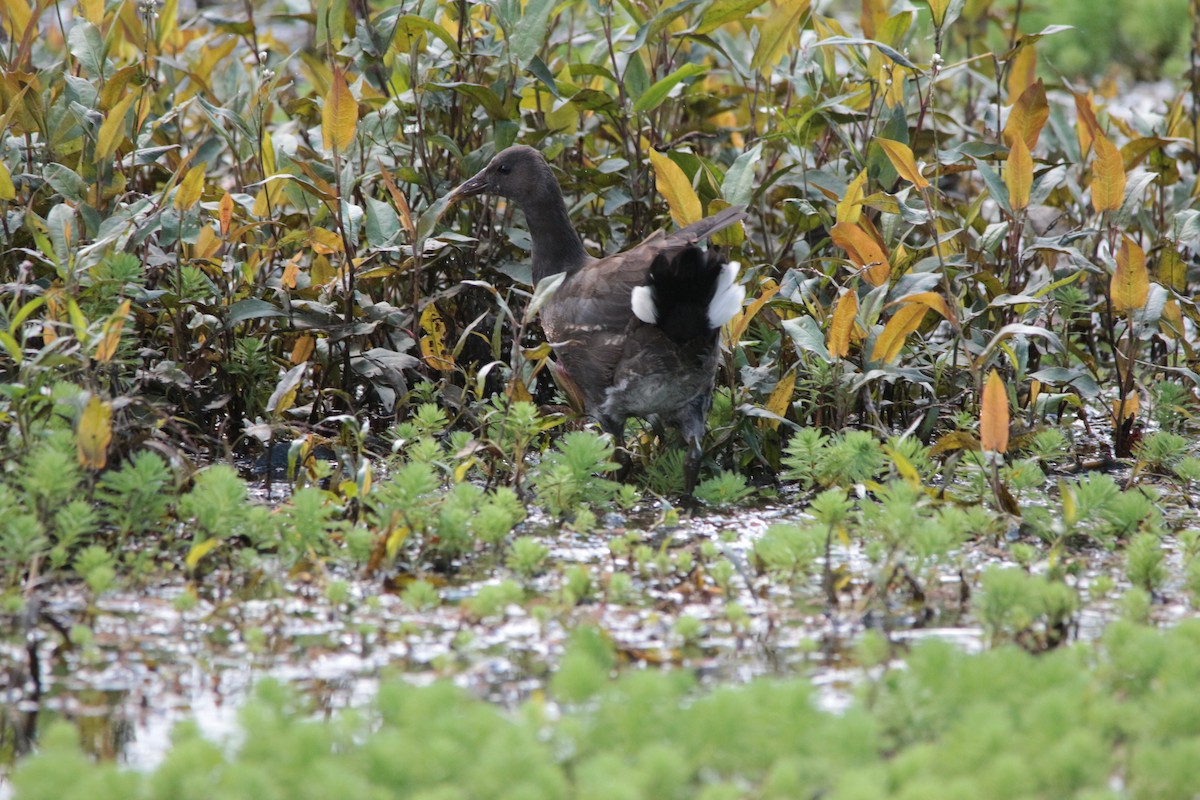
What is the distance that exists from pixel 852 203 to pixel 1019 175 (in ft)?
1.90

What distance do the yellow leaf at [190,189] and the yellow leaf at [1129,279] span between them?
126 inches

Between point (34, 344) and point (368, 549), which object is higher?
point (34, 344)

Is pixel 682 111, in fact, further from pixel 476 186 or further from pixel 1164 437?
pixel 1164 437

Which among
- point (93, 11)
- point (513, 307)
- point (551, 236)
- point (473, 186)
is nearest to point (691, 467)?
point (551, 236)

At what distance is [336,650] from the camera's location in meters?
3.27

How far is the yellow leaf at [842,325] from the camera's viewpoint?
4434 mm

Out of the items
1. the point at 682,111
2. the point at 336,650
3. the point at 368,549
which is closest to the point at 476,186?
the point at 682,111

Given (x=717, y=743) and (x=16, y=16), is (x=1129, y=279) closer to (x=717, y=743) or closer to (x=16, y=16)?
(x=717, y=743)

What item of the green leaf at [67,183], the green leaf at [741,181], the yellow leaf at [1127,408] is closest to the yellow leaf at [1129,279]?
→ the yellow leaf at [1127,408]

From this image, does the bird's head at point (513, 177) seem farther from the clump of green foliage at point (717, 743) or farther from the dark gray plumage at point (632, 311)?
the clump of green foliage at point (717, 743)

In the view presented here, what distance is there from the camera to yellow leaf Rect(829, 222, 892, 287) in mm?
4629

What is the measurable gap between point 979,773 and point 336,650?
5.19 ft

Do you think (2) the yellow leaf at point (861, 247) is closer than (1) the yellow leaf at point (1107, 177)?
Yes

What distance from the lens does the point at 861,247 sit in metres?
4.67
